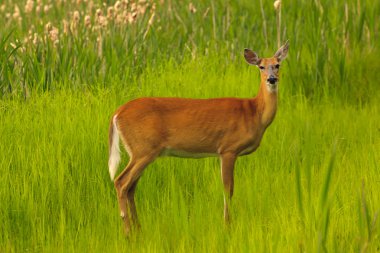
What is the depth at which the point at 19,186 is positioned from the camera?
5605mm

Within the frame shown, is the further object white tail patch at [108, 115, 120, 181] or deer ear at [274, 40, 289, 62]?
deer ear at [274, 40, 289, 62]

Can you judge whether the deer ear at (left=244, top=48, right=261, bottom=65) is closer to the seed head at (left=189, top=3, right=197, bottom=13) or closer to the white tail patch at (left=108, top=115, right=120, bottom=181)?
the white tail patch at (left=108, top=115, right=120, bottom=181)

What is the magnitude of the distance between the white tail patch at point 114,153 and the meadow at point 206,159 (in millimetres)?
301

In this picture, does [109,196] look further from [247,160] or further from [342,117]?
[342,117]

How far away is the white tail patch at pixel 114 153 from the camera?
5249mm

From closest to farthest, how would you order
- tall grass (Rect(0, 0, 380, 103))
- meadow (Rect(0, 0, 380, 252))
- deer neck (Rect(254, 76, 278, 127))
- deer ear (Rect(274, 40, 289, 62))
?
meadow (Rect(0, 0, 380, 252)) → deer neck (Rect(254, 76, 278, 127)) → deer ear (Rect(274, 40, 289, 62)) → tall grass (Rect(0, 0, 380, 103))

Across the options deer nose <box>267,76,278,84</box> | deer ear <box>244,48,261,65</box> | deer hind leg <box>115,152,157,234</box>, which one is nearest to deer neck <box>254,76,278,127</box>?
deer nose <box>267,76,278,84</box>

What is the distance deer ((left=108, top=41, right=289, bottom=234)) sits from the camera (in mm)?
5262

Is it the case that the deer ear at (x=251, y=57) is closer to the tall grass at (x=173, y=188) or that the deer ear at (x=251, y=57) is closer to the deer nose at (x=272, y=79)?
the deer nose at (x=272, y=79)

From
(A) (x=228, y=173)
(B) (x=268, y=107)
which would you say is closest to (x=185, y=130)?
(A) (x=228, y=173)

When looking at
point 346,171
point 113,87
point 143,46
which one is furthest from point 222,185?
point 143,46

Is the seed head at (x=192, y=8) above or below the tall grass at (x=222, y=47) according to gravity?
above

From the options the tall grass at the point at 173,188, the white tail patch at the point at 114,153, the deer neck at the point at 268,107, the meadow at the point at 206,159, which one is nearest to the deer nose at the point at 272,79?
the deer neck at the point at 268,107

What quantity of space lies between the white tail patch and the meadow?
0.99 feet
